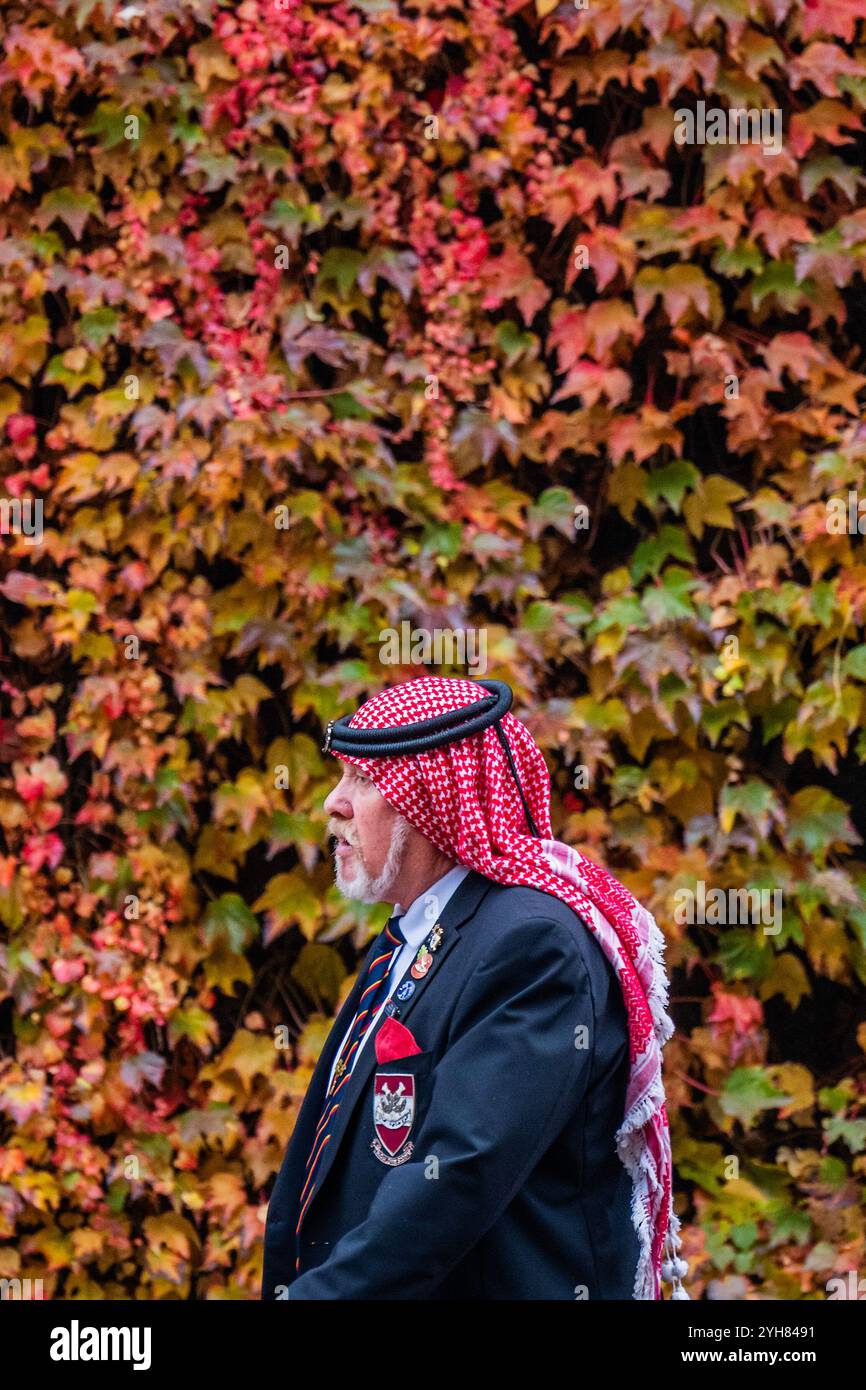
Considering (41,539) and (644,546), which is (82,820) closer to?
(41,539)

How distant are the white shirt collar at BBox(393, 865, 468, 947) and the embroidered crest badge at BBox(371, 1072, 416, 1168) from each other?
217mm

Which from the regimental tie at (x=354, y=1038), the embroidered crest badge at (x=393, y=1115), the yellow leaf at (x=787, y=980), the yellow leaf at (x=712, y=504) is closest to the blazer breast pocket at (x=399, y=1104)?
the embroidered crest badge at (x=393, y=1115)

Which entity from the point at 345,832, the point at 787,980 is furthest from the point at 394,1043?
the point at 787,980

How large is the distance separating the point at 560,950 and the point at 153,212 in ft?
7.67

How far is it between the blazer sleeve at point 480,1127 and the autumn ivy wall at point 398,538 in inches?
61.5

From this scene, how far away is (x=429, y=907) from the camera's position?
2.13 meters

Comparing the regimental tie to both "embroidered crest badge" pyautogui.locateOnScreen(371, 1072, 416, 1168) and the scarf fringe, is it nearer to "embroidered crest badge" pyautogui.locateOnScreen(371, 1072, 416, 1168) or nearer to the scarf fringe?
"embroidered crest badge" pyautogui.locateOnScreen(371, 1072, 416, 1168)

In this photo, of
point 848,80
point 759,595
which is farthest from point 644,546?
point 848,80

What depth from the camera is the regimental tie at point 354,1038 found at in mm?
2109

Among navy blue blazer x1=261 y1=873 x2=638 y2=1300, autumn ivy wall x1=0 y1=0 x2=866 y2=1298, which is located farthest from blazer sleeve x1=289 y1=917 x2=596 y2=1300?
autumn ivy wall x1=0 y1=0 x2=866 y2=1298

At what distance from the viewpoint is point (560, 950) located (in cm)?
192

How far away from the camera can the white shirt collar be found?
6.91 ft

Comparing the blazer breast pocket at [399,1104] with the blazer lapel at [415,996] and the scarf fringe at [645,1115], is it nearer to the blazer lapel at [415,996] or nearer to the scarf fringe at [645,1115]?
the blazer lapel at [415,996]

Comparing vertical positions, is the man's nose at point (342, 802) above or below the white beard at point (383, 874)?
above
